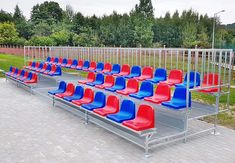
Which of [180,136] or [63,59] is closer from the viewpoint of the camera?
[180,136]

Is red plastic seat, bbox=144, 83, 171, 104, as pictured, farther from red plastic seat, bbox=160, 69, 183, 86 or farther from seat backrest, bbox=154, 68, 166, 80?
seat backrest, bbox=154, 68, 166, 80

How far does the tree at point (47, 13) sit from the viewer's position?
221ft

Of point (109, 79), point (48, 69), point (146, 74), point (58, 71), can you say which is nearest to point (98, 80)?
point (109, 79)

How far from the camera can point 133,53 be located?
35.4 feet

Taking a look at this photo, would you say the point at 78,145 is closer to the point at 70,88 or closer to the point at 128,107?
the point at 128,107

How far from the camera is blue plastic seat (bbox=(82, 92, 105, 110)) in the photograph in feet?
22.6

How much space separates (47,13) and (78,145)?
70068 mm

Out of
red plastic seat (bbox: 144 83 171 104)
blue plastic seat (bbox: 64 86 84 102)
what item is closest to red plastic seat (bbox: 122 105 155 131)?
red plastic seat (bbox: 144 83 171 104)

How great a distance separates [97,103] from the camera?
712 cm

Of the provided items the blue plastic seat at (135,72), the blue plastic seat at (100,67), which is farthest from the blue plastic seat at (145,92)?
the blue plastic seat at (100,67)

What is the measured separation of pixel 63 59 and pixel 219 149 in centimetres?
1031

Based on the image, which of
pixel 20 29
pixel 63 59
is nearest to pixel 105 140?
pixel 63 59

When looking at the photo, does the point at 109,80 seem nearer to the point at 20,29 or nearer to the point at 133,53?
the point at 133,53

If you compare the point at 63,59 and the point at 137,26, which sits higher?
the point at 137,26
